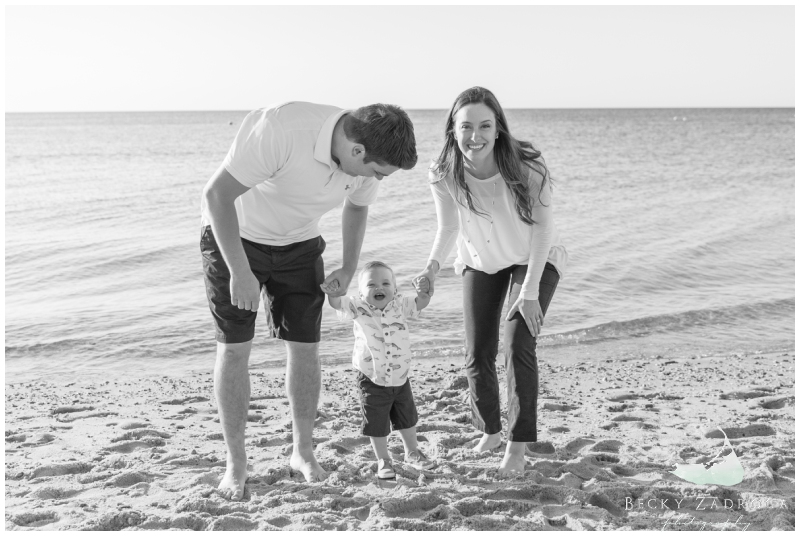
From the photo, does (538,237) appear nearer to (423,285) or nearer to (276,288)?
(423,285)

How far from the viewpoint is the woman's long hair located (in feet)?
11.0

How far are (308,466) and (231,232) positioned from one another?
4.05 ft

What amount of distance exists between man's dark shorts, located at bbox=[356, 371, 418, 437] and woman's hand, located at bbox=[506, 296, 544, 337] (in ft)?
2.30

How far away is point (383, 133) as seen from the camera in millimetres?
2922

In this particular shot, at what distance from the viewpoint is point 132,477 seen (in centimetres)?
342

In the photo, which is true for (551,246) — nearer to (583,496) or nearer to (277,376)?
(583,496)

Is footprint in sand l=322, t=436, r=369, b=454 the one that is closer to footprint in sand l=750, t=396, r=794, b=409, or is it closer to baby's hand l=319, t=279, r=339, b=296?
baby's hand l=319, t=279, r=339, b=296

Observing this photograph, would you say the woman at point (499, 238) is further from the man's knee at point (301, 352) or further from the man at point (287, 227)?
the man's knee at point (301, 352)

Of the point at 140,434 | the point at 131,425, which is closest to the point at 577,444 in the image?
the point at 140,434

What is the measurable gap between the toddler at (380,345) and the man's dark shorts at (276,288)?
0.15 m

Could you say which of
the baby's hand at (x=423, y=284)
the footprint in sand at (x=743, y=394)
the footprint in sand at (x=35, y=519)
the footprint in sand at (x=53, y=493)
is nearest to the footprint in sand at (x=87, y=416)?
the footprint in sand at (x=53, y=493)

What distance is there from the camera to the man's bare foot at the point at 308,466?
133 inches

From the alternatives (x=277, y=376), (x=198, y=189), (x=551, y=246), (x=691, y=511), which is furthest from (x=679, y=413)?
(x=198, y=189)

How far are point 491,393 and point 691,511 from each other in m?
1.10
